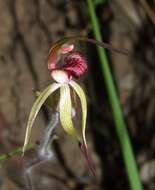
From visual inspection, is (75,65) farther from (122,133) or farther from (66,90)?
(122,133)

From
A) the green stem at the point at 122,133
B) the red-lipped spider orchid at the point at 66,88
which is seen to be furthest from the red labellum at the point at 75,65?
the green stem at the point at 122,133

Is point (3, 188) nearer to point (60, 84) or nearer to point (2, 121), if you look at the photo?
point (2, 121)

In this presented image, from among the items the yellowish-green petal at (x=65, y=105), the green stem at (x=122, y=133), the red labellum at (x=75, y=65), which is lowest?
the green stem at (x=122, y=133)

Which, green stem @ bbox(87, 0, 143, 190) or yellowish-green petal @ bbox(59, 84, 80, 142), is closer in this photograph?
yellowish-green petal @ bbox(59, 84, 80, 142)

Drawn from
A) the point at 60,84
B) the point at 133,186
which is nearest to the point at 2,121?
the point at 133,186

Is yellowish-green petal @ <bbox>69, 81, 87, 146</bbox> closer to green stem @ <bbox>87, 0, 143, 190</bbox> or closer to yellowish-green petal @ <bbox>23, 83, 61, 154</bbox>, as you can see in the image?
yellowish-green petal @ <bbox>23, 83, 61, 154</bbox>

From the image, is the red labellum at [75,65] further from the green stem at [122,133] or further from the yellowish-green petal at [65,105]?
the green stem at [122,133]

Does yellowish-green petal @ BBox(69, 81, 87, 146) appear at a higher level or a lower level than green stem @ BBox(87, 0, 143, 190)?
higher

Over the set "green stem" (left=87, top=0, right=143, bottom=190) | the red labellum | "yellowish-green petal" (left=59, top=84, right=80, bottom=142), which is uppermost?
the red labellum

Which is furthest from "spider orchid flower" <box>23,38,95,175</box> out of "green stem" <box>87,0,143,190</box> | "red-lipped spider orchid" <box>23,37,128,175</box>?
"green stem" <box>87,0,143,190</box>
